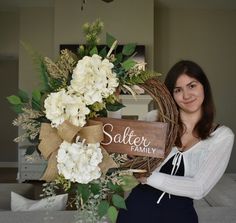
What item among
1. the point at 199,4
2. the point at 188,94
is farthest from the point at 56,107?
the point at 199,4

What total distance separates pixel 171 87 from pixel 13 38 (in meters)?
7.40

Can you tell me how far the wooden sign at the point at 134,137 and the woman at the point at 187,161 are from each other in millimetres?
172

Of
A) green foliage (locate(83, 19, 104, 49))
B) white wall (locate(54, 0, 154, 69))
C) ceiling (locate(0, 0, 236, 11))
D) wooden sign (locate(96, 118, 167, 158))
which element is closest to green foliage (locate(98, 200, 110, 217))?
wooden sign (locate(96, 118, 167, 158))

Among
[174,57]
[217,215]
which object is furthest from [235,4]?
[217,215]

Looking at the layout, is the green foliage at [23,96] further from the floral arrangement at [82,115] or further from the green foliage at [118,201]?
the green foliage at [118,201]

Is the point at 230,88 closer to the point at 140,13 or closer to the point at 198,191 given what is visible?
the point at 140,13

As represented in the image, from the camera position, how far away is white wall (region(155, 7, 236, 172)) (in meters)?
7.40

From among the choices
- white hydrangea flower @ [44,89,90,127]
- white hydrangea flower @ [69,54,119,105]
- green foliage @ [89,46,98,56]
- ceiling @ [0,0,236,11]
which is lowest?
white hydrangea flower @ [44,89,90,127]

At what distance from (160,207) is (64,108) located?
1.94ft

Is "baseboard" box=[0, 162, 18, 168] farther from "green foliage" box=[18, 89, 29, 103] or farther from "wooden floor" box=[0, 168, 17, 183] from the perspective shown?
"green foliage" box=[18, 89, 29, 103]

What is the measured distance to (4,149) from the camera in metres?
9.66

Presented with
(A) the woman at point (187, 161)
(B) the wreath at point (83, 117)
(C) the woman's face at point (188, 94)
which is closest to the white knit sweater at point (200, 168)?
(A) the woman at point (187, 161)

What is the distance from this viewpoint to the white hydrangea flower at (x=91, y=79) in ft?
2.75

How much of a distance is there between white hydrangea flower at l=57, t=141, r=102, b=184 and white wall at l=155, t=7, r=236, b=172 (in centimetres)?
667
